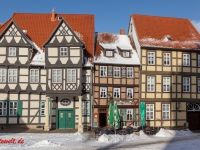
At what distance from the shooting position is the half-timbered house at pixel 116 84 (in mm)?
30359

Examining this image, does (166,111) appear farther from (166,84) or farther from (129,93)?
(129,93)

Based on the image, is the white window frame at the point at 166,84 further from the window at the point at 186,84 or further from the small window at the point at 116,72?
the small window at the point at 116,72

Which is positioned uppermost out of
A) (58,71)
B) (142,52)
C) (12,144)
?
(142,52)

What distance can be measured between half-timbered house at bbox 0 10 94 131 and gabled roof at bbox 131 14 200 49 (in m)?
7.22

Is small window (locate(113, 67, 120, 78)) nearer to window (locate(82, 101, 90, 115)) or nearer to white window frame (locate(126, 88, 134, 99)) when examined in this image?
white window frame (locate(126, 88, 134, 99))

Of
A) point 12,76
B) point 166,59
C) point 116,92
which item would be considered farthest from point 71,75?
point 166,59

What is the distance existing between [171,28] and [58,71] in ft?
47.3

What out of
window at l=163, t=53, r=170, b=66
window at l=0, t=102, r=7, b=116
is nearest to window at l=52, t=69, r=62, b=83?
window at l=0, t=102, r=7, b=116

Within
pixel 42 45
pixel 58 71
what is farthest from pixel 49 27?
pixel 58 71

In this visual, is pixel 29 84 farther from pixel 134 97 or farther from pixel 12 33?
pixel 134 97

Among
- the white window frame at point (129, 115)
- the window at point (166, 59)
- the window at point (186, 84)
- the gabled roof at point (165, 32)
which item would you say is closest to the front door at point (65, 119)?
the white window frame at point (129, 115)

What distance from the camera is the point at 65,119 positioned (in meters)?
30.0

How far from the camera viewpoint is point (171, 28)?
35156mm

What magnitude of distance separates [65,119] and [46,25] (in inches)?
413
